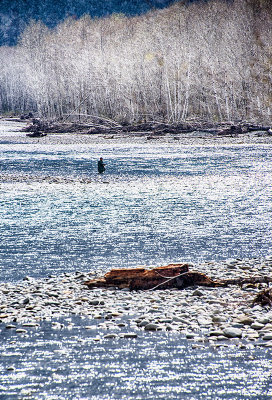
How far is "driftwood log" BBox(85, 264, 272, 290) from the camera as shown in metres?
12.2

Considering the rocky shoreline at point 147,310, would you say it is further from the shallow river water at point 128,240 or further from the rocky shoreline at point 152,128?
the rocky shoreline at point 152,128

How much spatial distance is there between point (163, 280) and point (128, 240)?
5.98 m

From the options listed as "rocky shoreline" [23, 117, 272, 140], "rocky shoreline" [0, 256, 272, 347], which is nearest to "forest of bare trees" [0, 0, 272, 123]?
"rocky shoreline" [23, 117, 272, 140]

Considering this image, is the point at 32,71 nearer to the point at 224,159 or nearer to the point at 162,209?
the point at 224,159

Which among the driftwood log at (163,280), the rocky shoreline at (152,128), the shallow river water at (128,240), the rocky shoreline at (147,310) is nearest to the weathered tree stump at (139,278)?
the driftwood log at (163,280)

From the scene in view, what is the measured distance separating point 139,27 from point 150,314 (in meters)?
107

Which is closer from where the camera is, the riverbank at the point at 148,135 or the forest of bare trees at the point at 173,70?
the riverbank at the point at 148,135

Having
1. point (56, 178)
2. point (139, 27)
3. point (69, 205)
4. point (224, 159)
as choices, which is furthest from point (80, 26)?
point (69, 205)

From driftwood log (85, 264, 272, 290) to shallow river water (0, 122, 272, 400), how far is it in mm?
2065

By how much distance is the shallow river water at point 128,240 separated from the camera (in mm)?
7957

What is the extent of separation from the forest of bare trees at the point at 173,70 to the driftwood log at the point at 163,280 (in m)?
60.8

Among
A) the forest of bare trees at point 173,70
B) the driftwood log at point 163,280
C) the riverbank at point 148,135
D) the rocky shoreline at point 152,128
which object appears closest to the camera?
the driftwood log at point 163,280

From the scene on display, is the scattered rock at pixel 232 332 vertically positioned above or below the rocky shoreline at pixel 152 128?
below

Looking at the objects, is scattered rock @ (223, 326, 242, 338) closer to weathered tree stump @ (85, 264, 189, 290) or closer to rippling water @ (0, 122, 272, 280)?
weathered tree stump @ (85, 264, 189, 290)
